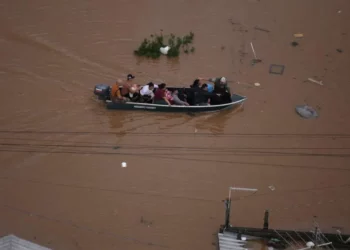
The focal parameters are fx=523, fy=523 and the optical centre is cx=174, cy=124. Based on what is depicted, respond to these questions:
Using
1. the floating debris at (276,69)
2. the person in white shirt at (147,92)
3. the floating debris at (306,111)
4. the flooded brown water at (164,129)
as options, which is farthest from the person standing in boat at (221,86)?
the floating debris at (276,69)

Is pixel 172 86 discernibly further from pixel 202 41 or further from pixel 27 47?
pixel 27 47

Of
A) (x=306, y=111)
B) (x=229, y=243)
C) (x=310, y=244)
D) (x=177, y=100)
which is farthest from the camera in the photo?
(x=306, y=111)

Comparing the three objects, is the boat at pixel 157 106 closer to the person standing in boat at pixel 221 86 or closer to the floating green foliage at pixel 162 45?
the person standing in boat at pixel 221 86

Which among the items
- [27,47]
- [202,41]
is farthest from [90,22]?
[202,41]

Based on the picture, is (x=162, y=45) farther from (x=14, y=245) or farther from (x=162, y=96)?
(x=14, y=245)

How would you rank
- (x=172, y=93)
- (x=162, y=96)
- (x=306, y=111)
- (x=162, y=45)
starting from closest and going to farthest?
(x=162, y=96)
(x=172, y=93)
(x=306, y=111)
(x=162, y=45)

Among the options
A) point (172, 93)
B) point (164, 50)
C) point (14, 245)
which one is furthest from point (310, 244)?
point (164, 50)

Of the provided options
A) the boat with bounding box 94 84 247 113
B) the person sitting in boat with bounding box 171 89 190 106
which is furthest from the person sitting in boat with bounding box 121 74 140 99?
the person sitting in boat with bounding box 171 89 190 106
